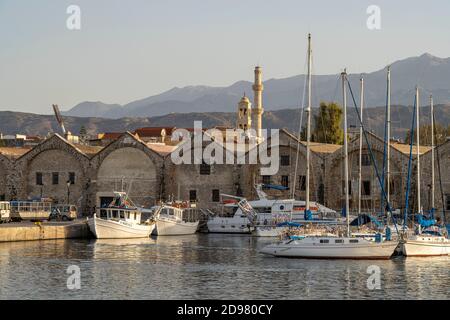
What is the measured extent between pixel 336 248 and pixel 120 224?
20.8m

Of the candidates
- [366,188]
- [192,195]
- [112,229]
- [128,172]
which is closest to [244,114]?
[128,172]

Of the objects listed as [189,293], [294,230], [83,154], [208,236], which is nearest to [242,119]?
[83,154]

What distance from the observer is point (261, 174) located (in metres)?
77.8

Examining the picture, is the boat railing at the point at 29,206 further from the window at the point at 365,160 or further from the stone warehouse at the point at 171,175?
the window at the point at 365,160

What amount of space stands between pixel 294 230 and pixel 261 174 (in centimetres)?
2345

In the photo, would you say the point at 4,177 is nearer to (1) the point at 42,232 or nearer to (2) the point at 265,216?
(1) the point at 42,232

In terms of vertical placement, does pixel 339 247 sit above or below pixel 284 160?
below

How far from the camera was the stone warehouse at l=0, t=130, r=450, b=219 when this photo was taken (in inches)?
2857

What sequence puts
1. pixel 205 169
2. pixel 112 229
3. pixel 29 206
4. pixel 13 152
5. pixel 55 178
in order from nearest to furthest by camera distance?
1. pixel 112 229
2. pixel 29 206
3. pixel 205 169
4. pixel 55 178
5. pixel 13 152

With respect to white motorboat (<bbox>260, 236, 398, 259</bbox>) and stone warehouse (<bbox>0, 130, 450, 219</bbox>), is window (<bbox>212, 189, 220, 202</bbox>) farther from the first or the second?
white motorboat (<bbox>260, 236, 398, 259</bbox>)

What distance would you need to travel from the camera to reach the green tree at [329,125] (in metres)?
97.1

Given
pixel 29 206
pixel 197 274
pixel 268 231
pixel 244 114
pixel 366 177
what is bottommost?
pixel 197 274

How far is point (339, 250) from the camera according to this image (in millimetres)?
48781

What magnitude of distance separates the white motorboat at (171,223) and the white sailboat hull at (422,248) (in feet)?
78.6
